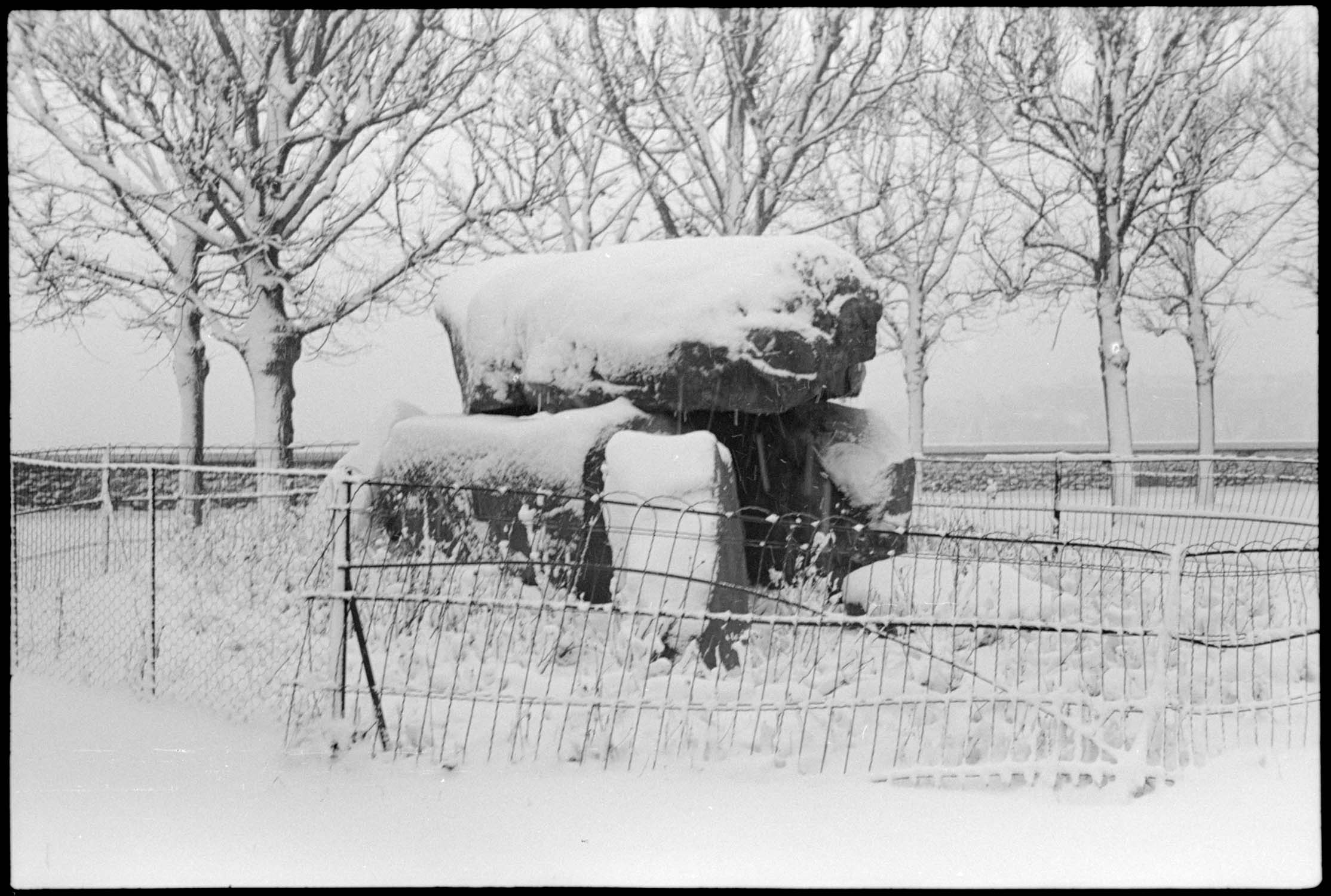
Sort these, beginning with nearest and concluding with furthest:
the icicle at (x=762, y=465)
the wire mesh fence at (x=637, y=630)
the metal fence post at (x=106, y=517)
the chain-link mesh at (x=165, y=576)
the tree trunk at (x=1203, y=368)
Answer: the wire mesh fence at (x=637, y=630)
the chain-link mesh at (x=165, y=576)
the tree trunk at (x=1203, y=368)
the metal fence post at (x=106, y=517)
the icicle at (x=762, y=465)

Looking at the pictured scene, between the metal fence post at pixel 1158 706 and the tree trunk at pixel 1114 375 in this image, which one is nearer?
the metal fence post at pixel 1158 706

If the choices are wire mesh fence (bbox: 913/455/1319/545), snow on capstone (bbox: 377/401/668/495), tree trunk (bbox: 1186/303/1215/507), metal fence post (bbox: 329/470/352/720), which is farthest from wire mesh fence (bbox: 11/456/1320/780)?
tree trunk (bbox: 1186/303/1215/507)

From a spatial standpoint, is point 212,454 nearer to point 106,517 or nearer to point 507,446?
point 106,517

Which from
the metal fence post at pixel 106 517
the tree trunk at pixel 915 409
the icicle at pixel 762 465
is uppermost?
the tree trunk at pixel 915 409

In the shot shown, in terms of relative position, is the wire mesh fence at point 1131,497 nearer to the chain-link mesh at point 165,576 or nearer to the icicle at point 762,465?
the icicle at point 762,465

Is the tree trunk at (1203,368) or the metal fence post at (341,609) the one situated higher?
the tree trunk at (1203,368)

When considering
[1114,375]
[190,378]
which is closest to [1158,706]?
[1114,375]

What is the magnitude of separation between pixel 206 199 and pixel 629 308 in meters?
2.14

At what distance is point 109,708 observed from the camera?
420cm

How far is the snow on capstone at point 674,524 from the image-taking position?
4.62m

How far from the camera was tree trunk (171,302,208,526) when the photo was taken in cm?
498

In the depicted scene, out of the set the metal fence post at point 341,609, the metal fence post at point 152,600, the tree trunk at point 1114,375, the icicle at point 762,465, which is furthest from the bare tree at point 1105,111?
the metal fence post at point 152,600

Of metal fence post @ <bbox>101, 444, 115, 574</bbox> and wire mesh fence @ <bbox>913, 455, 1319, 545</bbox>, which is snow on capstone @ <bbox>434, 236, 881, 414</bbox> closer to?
wire mesh fence @ <bbox>913, 455, 1319, 545</bbox>

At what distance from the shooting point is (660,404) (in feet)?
17.6
